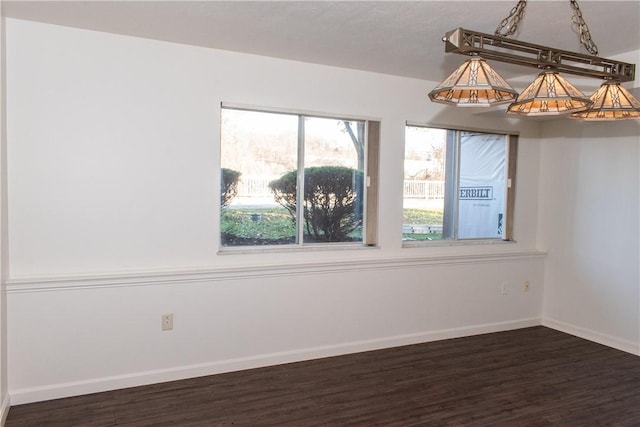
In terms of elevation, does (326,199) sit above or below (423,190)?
below

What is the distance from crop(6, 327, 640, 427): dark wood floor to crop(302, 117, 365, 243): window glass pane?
1072 mm

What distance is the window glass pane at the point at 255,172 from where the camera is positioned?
11.8 ft

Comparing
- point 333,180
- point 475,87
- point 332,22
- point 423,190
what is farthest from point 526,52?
point 423,190

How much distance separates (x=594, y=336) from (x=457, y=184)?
1.89 m

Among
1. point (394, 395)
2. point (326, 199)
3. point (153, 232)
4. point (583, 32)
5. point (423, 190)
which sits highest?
point (583, 32)

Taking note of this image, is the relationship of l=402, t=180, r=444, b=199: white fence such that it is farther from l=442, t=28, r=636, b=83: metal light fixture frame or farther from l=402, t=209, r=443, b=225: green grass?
l=442, t=28, r=636, b=83: metal light fixture frame

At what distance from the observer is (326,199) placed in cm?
395

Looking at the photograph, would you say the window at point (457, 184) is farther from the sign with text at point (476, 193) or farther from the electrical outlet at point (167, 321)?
the electrical outlet at point (167, 321)

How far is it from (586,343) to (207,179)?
368 centimetres

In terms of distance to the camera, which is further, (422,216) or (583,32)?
(422,216)

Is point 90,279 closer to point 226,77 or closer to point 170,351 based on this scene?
point 170,351

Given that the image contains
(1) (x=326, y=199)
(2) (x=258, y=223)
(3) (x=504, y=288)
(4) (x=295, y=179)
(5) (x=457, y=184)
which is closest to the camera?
(2) (x=258, y=223)

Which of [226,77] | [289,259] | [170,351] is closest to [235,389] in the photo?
[170,351]

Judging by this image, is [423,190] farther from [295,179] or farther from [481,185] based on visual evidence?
[295,179]
